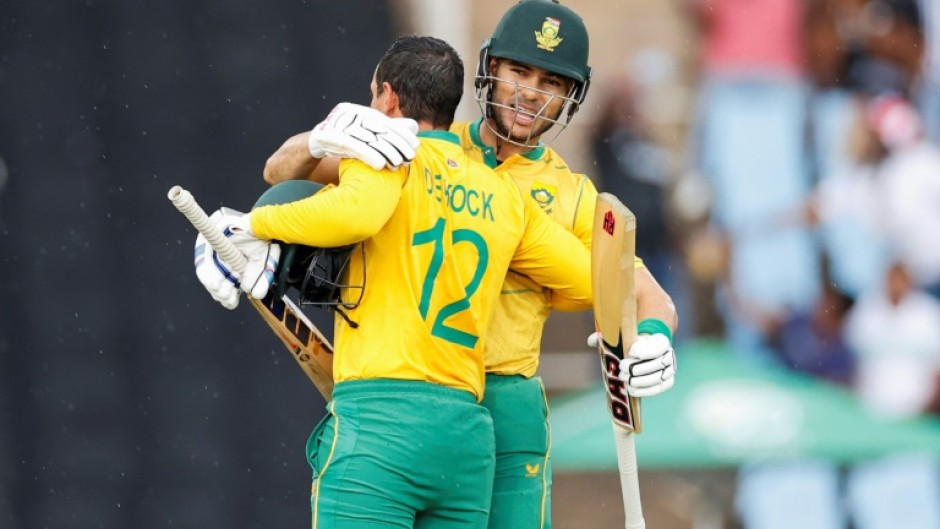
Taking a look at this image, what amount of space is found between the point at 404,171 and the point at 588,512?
3462mm

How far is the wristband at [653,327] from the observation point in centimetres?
362

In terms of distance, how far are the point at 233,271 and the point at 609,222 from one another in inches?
32.6

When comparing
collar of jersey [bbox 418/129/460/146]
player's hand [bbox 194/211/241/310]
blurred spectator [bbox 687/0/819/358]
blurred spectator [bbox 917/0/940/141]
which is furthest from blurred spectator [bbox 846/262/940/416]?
player's hand [bbox 194/211/241/310]

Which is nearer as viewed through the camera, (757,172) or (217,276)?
(217,276)

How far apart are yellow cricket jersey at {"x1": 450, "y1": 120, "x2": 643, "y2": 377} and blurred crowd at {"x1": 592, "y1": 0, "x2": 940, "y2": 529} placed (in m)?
2.78

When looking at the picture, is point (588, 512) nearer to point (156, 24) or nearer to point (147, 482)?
point (147, 482)

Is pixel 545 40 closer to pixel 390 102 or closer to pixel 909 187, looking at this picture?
pixel 390 102

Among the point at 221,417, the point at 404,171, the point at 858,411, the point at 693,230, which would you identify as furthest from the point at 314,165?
the point at 858,411

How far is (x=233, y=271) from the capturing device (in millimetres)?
3377

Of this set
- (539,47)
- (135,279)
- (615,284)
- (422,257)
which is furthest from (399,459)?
(135,279)

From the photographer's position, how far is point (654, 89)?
6551 mm

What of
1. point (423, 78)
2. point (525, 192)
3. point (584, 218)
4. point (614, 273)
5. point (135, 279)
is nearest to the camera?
point (423, 78)

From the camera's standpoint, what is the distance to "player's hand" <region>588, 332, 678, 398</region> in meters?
3.54

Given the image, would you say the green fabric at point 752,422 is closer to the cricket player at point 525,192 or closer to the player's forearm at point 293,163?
the cricket player at point 525,192
